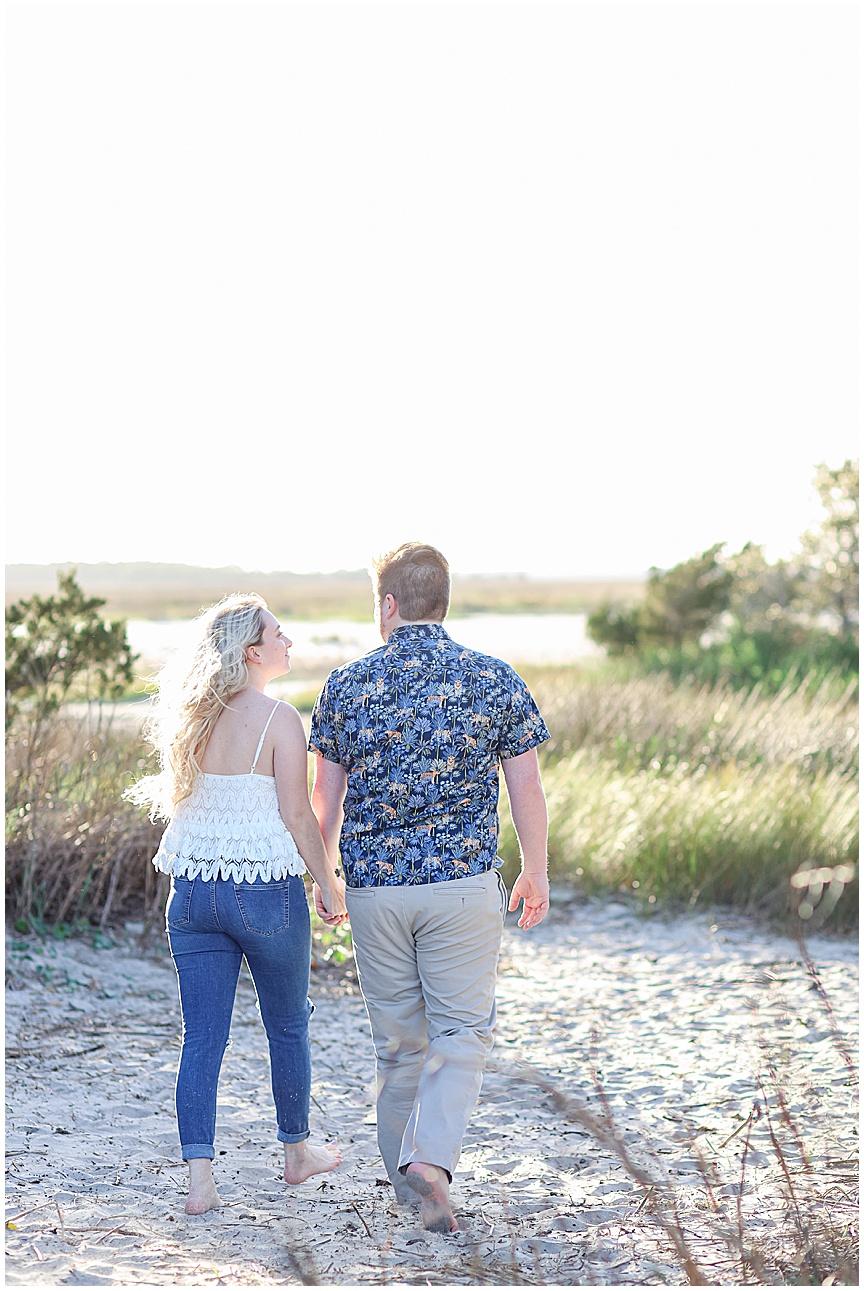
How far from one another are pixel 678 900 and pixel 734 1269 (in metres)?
4.55

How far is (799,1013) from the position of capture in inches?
222

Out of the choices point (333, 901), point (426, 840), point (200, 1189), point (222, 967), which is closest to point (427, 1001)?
point (333, 901)

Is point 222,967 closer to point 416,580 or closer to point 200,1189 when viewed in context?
point 200,1189

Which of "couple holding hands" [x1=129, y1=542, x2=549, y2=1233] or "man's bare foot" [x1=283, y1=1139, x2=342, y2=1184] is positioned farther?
"man's bare foot" [x1=283, y1=1139, x2=342, y2=1184]

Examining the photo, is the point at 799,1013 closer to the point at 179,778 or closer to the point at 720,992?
the point at 720,992

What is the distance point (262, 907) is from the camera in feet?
11.2

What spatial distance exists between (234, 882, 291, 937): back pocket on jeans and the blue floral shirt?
0.23 meters

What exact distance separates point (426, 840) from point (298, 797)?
411mm

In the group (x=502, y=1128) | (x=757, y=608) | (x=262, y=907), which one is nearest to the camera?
(x=262, y=907)

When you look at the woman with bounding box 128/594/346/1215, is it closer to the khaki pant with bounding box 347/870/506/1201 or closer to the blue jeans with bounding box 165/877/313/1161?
the blue jeans with bounding box 165/877/313/1161

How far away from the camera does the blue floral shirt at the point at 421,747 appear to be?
3.35 m

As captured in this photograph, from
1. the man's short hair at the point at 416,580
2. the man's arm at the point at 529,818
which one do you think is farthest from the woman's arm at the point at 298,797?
the man's arm at the point at 529,818

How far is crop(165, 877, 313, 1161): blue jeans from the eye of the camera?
341cm

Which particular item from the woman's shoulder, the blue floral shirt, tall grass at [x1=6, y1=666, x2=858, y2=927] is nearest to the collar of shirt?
the blue floral shirt
